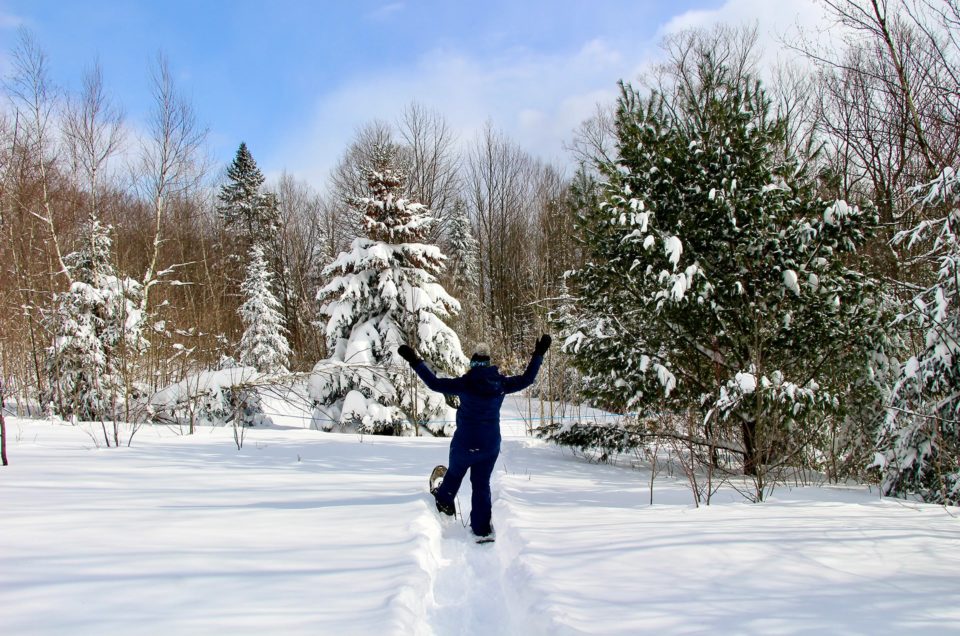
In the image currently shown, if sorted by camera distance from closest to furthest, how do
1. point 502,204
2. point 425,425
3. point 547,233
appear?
point 425,425 < point 547,233 < point 502,204

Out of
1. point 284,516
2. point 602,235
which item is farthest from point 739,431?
point 284,516

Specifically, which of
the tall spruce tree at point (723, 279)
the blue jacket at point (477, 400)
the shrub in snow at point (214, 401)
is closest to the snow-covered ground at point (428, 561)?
the blue jacket at point (477, 400)

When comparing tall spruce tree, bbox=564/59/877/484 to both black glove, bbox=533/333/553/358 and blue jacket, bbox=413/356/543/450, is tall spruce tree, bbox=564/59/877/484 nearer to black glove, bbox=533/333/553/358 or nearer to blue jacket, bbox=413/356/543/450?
black glove, bbox=533/333/553/358

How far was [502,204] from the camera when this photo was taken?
1275 inches

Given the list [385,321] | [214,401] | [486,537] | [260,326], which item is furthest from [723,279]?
[260,326]

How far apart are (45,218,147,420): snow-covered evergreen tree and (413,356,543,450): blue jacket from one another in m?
10.6

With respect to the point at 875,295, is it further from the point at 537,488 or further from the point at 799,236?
the point at 537,488

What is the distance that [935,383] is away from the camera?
5.86 metres

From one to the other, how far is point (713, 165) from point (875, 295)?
9.89 ft

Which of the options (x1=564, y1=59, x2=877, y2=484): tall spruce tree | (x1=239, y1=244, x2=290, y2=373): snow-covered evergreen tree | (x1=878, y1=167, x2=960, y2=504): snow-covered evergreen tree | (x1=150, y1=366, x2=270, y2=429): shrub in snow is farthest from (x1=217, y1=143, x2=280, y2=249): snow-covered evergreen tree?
(x1=878, y1=167, x2=960, y2=504): snow-covered evergreen tree

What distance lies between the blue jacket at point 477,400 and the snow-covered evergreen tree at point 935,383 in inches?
189

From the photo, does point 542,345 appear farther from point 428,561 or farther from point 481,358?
point 428,561

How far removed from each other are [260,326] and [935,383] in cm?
2285

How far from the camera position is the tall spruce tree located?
732cm
